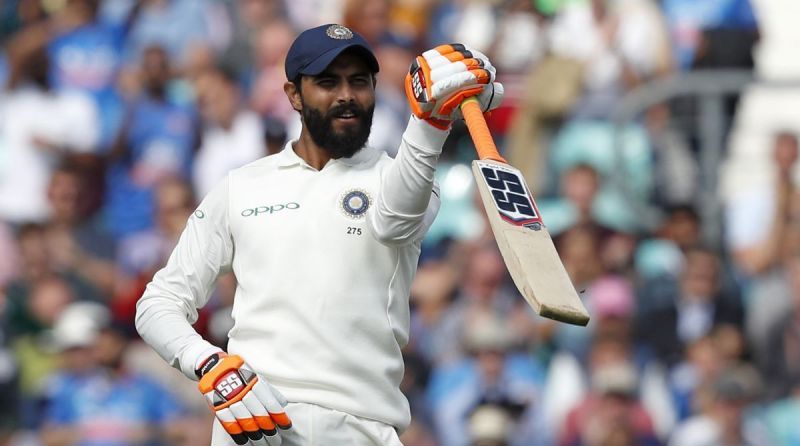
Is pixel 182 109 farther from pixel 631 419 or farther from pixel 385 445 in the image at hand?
pixel 385 445

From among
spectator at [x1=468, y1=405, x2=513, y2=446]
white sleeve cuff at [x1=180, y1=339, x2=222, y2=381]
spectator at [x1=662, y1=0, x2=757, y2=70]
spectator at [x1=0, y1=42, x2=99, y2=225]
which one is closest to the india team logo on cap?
white sleeve cuff at [x1=180, y1=339, x2=222, y2=381]

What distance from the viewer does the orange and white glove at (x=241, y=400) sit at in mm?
4914

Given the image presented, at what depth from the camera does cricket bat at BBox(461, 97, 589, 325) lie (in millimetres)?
4715

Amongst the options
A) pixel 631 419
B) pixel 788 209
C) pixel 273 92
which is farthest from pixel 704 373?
pixel 273 92

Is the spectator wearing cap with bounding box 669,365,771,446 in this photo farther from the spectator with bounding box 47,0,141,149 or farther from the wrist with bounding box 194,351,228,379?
the wrist with bounding box 194,351,228,379

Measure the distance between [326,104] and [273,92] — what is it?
6.25m

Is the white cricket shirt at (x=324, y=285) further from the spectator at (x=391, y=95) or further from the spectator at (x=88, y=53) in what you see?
the spectator at (x=88, y=53)

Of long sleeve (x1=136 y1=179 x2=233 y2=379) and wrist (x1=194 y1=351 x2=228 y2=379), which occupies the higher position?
long sleeve (x1=136 y1=179 x2=233 y2=379)

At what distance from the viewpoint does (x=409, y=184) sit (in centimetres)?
502

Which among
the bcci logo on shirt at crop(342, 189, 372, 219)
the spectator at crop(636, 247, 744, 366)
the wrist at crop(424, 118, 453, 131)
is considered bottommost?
the spectator at crop(636, 247, 744, 366)

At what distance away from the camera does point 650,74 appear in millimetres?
10977

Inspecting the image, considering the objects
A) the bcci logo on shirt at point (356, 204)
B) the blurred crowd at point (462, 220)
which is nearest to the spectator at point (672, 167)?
the blurred crowd at point (462, 220)

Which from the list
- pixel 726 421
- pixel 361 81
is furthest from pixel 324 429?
pixel 726 421

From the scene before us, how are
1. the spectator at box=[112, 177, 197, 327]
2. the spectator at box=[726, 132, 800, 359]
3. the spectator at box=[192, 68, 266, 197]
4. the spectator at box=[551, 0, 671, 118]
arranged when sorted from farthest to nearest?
the spectator at box=[192, 68, 266, 197] < the spectator at box=[551, 0, 671, 118] < the spectator at box=[112, 177, 197, 327] < the spectator at box=[726, 132, 800, 359]
